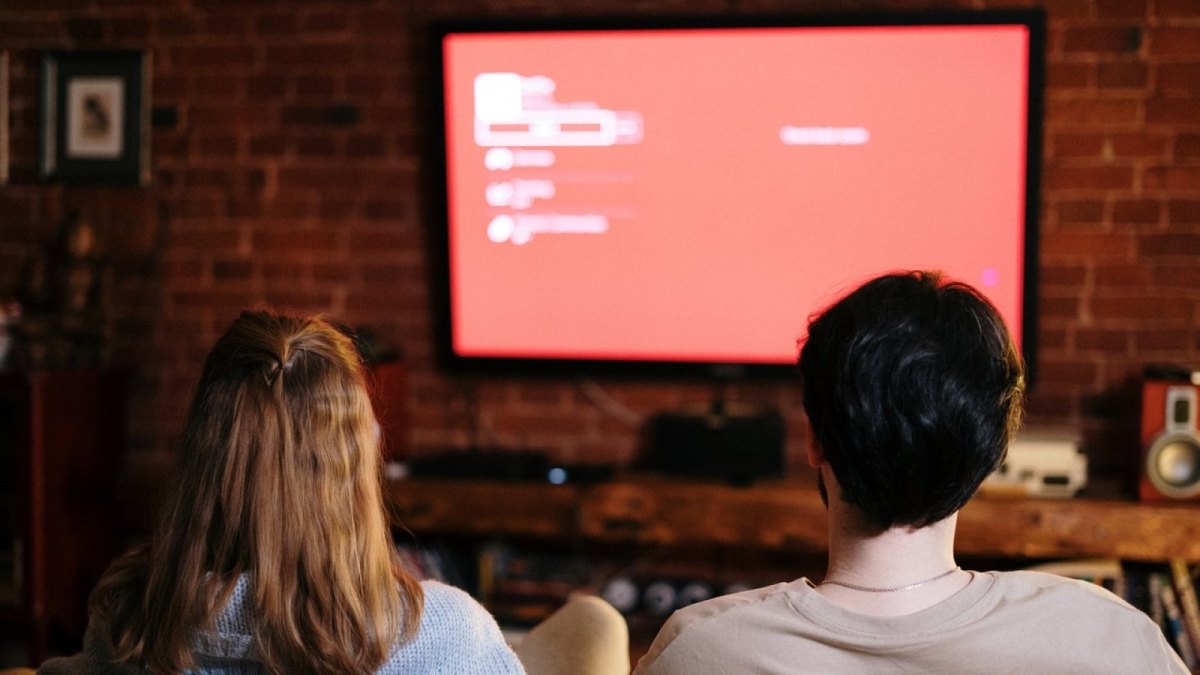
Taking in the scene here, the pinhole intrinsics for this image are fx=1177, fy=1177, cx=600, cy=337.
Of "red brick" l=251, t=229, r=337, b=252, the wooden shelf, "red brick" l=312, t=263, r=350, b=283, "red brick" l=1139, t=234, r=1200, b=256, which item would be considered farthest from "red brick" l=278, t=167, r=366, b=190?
"red brick" l=1139, t=234, r=1200, b=256

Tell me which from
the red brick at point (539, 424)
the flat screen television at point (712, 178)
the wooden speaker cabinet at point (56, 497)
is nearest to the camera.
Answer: the flat screen television at point (712, 178)

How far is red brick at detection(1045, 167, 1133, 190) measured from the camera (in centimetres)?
332

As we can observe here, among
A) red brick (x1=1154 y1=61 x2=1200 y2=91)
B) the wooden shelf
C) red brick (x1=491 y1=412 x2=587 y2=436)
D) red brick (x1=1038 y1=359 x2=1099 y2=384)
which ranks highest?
red brick (x1=1154 y1=61 x2=1200 y2=91)

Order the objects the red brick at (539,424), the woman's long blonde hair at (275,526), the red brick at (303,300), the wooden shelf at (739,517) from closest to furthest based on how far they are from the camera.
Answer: the woman's long blonde hair at (275,526) < the wooden shelf at (739,517) < the red brick at (539,424) < the red brick at (303,300)

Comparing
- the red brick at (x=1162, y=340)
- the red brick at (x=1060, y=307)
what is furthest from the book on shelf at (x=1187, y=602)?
the red brick at (x=1060, y=307)

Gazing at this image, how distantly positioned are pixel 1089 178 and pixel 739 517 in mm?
1386

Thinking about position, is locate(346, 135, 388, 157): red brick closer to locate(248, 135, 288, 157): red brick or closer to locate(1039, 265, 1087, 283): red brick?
locate(248, 135, 288, 157): red brick

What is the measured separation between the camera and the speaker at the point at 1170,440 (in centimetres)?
304

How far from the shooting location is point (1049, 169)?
132 inches

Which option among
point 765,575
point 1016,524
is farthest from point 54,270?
point 1016,524

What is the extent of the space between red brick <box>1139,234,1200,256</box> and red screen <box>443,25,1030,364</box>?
39 centimetres

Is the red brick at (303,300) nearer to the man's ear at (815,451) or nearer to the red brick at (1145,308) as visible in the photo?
the red brick at (1145,308)

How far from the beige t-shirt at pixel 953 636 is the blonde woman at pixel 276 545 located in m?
0.43

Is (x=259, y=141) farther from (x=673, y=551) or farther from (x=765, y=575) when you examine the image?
(x=765, y=575)
